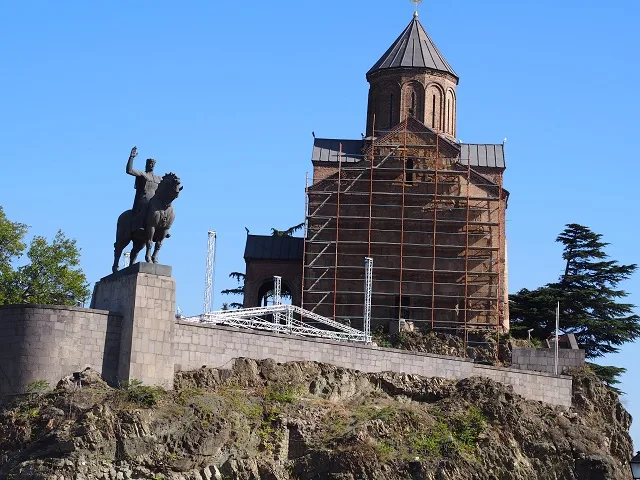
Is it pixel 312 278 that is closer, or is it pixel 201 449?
pixel 201 449

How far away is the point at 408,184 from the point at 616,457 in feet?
51.7

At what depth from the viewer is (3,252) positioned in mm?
55156

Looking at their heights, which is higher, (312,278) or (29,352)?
(312,278)

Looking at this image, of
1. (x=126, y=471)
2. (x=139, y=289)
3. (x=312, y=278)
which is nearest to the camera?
(x=126, y=471)

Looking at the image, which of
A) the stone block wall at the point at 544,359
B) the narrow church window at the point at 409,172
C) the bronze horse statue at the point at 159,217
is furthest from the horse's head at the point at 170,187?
the narrow church window at the point at 409,172

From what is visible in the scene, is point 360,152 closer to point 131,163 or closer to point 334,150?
point 334,150

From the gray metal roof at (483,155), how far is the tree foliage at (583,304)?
525cm

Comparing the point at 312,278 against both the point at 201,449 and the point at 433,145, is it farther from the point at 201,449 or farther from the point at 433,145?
the point at 201,449

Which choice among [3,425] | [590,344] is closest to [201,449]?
[3,425]

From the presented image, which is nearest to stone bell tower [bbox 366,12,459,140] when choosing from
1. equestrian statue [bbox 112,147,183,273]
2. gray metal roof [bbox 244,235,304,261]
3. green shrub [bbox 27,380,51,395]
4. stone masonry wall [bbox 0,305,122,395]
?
gray metal roof [bbox 244,235,304,261]

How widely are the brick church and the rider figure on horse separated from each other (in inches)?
738

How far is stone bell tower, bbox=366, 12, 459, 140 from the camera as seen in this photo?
215 feet

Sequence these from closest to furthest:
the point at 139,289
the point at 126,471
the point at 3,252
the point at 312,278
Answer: the point at 126,471
the point at 139,289
the point at 3,252
the point at 312,278

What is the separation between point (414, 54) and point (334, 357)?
24.3 m
